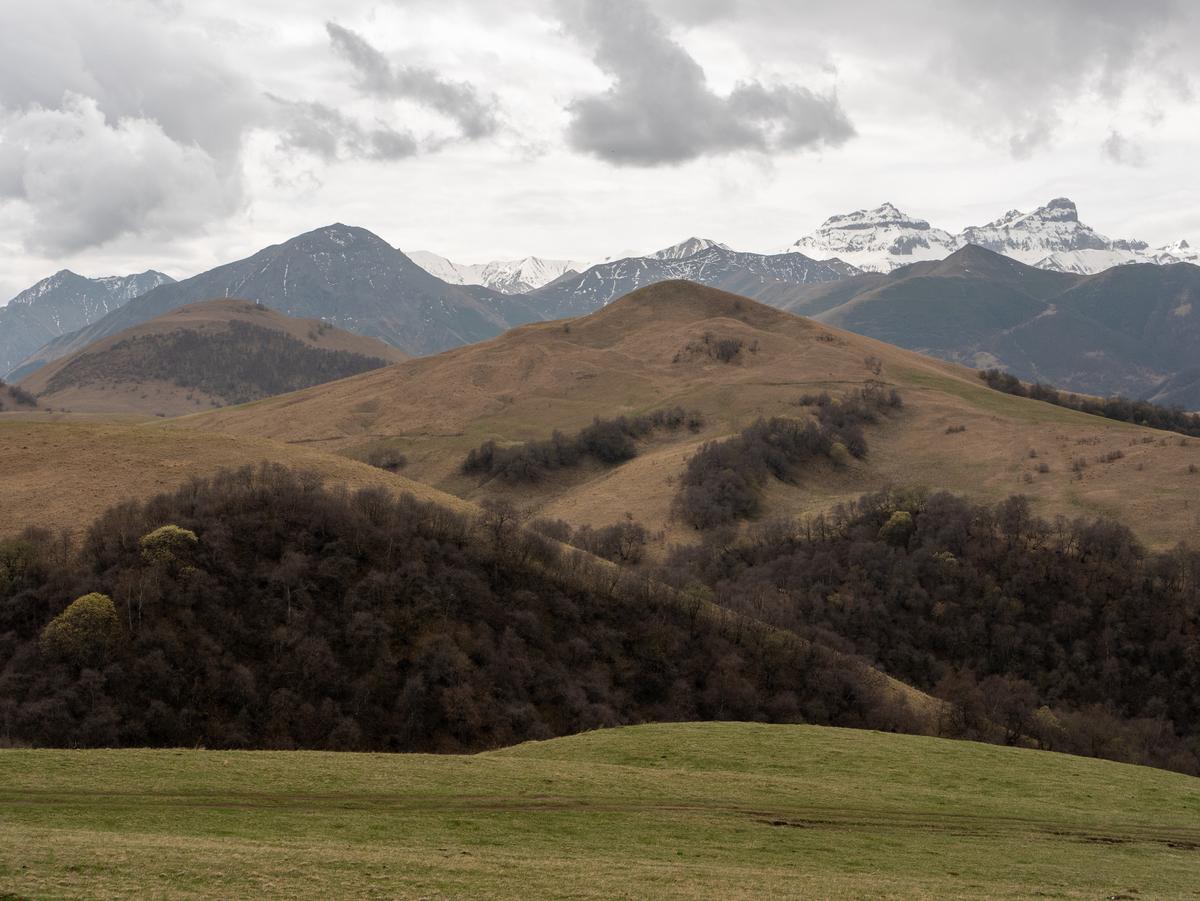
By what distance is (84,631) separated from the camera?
2393 inches

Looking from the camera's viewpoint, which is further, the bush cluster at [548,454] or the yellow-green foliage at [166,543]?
the bush cluster at [548,454]

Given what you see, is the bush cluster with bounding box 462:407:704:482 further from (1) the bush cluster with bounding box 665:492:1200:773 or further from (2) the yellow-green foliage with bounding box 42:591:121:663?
A: (2) the yellow-green foliage with bounding box 42:591:121:663

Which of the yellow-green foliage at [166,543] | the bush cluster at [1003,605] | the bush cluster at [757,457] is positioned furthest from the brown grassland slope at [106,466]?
the bush cluster at [757,457]

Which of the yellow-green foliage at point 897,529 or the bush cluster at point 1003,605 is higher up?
the yellow-green foliage at point 897,529

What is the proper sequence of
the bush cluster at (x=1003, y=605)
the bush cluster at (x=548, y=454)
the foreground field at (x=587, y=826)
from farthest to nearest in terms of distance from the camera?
the bush cluster at (x=548, y=454) → the bush cluster at (x=1003, y=605) → the foreground field at (x=587, y=826)

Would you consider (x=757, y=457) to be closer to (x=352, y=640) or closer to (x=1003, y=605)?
(x=1003, y=605)

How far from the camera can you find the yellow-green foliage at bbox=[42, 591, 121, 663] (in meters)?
60.3

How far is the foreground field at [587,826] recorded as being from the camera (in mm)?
24656

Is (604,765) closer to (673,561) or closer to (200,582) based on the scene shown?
(200,582)

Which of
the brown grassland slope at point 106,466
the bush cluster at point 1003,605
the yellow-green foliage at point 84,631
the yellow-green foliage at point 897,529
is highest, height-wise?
the brown grassland slope at point 106,466

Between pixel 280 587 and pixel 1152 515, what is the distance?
116 m

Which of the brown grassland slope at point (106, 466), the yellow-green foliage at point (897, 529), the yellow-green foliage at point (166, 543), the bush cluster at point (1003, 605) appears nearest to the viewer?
the yellow-green foliage at point (166, 543)

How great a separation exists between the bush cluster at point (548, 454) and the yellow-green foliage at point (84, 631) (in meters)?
121

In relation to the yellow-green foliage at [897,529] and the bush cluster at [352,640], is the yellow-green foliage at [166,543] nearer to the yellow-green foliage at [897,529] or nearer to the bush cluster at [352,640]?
the bush cluster at [352,640]
